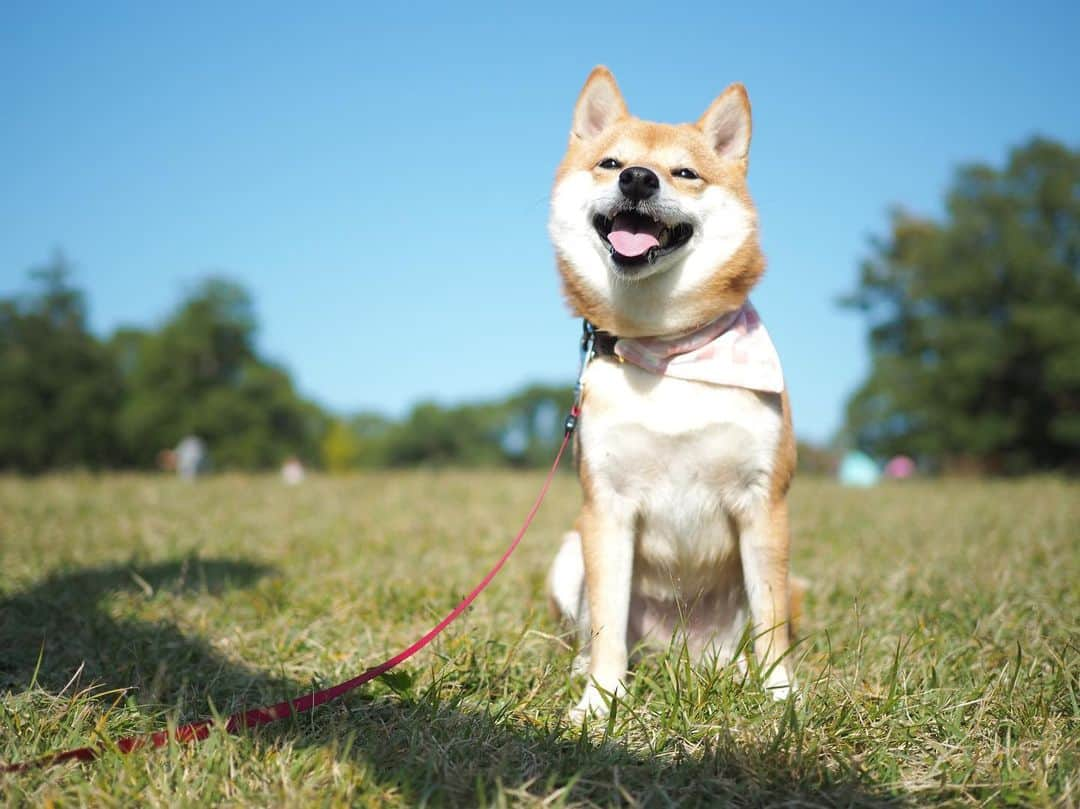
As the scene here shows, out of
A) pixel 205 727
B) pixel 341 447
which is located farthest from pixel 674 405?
pixel 341 447

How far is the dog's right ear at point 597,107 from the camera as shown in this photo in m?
3.46

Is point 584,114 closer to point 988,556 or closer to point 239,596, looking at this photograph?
point 239,596

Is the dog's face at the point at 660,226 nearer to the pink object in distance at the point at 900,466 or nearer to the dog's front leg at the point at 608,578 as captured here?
the dog's front leg at the point at 608,578

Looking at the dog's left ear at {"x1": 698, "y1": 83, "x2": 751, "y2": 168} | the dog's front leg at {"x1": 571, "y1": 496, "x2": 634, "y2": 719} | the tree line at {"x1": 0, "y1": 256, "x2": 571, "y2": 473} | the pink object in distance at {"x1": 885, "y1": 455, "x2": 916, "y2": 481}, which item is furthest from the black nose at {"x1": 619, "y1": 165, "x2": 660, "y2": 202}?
the tree line at {"x1": 0, "y1": 256, "x2": 571, "y2": 473}

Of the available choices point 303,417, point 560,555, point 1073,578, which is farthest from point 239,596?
point 303,417

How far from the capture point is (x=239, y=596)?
13.1ft

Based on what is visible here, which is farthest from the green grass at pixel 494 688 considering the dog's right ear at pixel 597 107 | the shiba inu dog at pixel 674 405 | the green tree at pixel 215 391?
the green tree at pixel 215 391

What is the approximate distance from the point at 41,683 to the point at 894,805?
284 centimetres

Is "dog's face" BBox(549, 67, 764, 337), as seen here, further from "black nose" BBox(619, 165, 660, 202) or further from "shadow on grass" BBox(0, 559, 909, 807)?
"shadow on grass" BBox(0, 559, 909, 807)

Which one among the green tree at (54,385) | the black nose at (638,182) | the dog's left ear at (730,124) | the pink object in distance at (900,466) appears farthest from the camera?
the green tree at (54,385)

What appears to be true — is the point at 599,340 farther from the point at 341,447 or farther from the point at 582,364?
the point at 341,447

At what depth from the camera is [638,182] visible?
294 centimetres

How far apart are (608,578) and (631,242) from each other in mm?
1321

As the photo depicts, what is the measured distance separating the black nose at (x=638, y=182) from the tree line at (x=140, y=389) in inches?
1493
